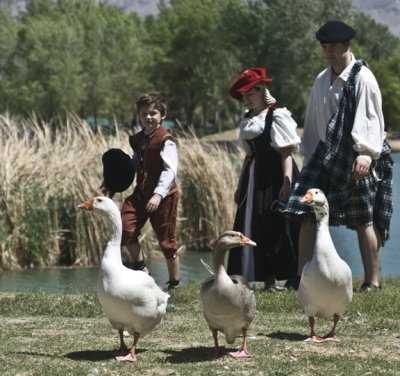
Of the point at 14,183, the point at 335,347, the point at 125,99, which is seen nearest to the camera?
the point at 335,347

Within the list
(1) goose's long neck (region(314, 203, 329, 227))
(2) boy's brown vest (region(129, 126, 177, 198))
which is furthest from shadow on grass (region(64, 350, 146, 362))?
(2) boy's brown vest (region(129, 126, 177, 198))

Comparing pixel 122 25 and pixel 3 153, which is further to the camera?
pixel 122 25

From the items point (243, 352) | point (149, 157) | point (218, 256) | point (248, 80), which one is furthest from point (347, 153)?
point (243, 352)

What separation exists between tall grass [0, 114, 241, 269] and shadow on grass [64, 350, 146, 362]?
25.7 feet

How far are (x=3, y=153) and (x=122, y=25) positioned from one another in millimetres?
60077

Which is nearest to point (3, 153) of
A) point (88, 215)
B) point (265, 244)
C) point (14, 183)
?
point (14, 183)

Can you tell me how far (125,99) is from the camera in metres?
68.9

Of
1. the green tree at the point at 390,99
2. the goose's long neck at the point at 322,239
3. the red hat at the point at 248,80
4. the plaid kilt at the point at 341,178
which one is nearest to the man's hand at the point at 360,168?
the plaid kilt at the point at 341,178

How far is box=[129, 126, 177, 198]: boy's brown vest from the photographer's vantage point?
8680mm

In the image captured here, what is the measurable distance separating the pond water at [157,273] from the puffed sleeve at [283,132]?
3.02 meters

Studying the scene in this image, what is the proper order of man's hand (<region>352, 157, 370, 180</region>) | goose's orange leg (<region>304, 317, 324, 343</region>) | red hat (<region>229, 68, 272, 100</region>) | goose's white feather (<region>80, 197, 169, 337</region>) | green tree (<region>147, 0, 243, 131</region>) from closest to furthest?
goose's white feather (<region>80, 197, 169, 337</region>), goose's orange leg (<region>304, 317, 324, 343</region>), man's hand (<region>352, 157, 370, 180</region>), red hat (<region>229, 68, 272, 100</region>), green tree (<region>147, 0, 243, 131</region>)

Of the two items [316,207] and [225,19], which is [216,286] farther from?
[225,19]

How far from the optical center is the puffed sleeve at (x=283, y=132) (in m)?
8.56

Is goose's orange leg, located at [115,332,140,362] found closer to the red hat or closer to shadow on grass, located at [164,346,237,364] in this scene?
shadow on grass, located at [164,346,237,364]
